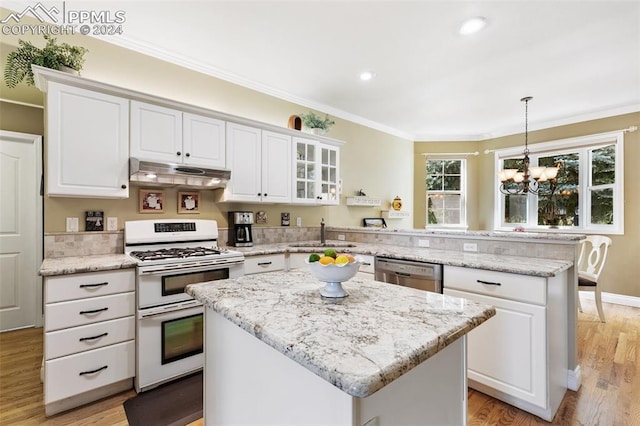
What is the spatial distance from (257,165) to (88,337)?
1.97 meters

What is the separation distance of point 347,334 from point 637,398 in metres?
2.57

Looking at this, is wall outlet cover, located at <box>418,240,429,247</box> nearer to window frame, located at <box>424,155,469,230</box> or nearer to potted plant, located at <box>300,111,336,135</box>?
potted plant, located at <box>300,111,336,135</box>

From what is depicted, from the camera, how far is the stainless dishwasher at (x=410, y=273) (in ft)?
7.32

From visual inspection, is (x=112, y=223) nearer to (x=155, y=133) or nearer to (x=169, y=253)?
(x=169, y=253)

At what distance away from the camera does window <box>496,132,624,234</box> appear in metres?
4.31

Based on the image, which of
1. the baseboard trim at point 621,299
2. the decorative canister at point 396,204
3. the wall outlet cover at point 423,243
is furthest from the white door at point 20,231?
the baseboard trim at point 621,299

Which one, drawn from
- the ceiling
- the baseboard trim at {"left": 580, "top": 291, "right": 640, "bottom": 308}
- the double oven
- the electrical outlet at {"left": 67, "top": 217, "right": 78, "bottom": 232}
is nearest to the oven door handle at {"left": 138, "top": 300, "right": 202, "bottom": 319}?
the double oven

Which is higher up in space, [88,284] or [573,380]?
[88,284]

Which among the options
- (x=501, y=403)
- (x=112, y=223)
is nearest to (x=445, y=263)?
(x=501, y=403)

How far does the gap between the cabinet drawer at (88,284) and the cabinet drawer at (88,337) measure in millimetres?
202

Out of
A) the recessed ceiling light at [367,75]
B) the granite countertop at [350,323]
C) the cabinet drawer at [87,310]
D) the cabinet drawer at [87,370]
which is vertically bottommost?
the cabinet drawer at [87,370]

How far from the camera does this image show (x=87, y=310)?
192 cm

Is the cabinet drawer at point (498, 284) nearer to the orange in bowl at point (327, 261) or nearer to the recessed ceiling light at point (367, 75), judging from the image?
the orange in bowl at point (327, 261)

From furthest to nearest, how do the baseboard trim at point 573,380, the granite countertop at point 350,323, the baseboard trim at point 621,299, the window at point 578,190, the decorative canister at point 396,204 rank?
1. the decorative canister at point 396,204
2. the window at point 578,190
3. the baseboard trim at point 621,299
4. the baseboard trim at point 573,380
5. the granite countertop at point 350,323
